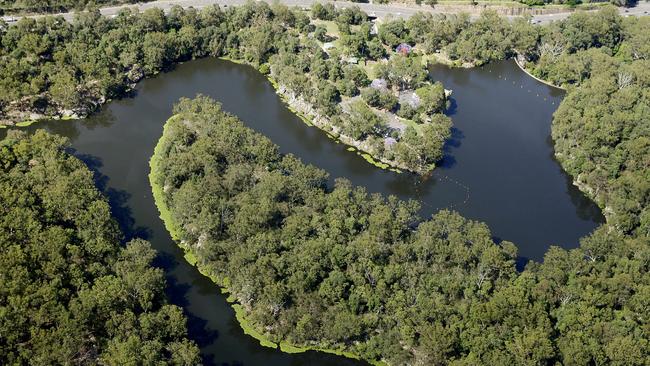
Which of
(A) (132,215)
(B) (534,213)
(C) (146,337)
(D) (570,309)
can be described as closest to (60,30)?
(A) (132,215)

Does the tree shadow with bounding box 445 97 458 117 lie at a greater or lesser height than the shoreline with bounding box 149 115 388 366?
greater

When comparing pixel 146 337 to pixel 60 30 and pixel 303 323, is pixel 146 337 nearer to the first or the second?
pixel 303 323

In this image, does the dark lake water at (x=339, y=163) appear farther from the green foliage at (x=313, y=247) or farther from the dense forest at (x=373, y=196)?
the green foliage at (x=313, y=247)

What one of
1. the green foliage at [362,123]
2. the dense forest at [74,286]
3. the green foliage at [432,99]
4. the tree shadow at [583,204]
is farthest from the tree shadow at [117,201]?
the tree shadow at [583,204]

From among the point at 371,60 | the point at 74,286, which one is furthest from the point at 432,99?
the point at 74,286

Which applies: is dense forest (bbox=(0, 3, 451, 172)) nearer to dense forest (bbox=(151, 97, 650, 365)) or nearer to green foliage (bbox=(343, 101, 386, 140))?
green foliage (bbox=(343, 101, 386, 140))

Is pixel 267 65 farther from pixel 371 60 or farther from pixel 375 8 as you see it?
pixel 375 8

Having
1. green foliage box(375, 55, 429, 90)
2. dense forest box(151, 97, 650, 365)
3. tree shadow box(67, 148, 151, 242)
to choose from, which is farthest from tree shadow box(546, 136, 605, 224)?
tree shadow box(67, 148, 151, 242)
